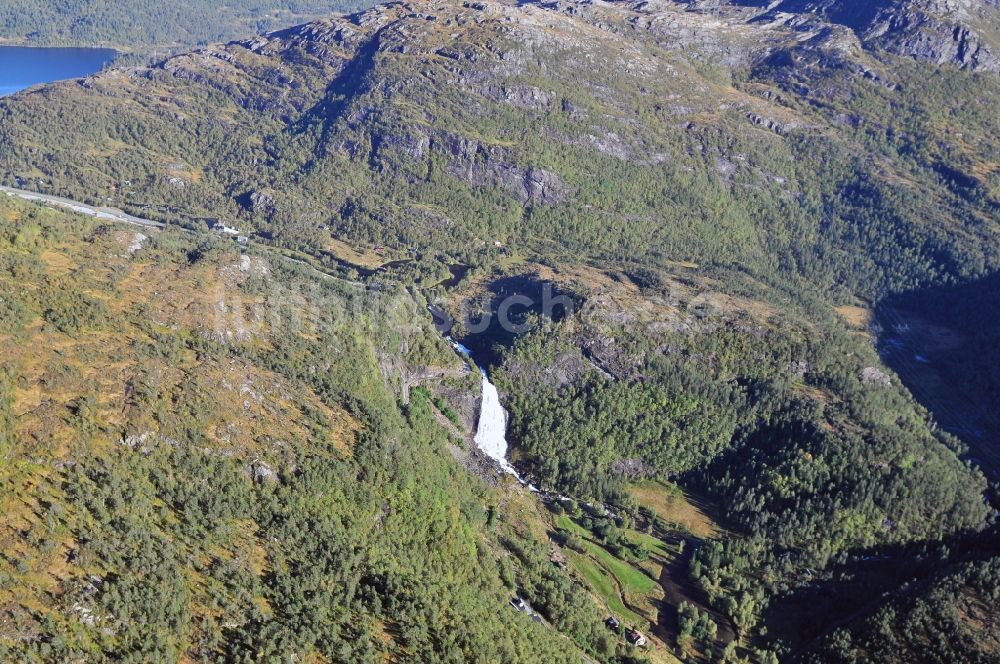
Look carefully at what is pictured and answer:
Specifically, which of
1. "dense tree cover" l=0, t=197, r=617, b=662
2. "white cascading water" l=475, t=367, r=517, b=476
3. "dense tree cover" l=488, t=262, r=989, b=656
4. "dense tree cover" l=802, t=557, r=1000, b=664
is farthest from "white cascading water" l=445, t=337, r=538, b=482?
"dense tree cover" l=802, t=557, r=1000, b=664

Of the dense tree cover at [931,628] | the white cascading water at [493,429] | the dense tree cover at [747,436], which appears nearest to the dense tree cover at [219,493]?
the white cascading water at [493,429]

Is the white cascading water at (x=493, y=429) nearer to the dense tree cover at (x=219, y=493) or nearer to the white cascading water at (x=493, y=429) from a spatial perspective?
the white cascading water at (x=493, y=429)

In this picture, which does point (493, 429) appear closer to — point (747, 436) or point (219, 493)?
point (747, 436)

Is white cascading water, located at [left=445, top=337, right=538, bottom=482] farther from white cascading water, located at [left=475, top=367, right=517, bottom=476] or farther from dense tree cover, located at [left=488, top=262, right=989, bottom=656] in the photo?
dense tree cover, located at [left=488, top=262, right=989, bottom=656]

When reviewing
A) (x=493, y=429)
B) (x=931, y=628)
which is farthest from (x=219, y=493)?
(x=931, y=628)

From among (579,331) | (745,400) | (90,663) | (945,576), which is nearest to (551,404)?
(579,331)

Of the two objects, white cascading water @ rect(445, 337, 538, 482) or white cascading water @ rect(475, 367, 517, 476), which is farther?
white cascading water @ rect(475, 367, 517, 476)

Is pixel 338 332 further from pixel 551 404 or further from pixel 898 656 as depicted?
pixel 898 656

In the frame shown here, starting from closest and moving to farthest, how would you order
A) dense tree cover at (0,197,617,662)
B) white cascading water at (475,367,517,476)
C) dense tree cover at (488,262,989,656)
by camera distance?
dense tree cover at (0,197,617,662), dense tree cover at (488,262,989,656), white cascading water at (475,367,517,476)
